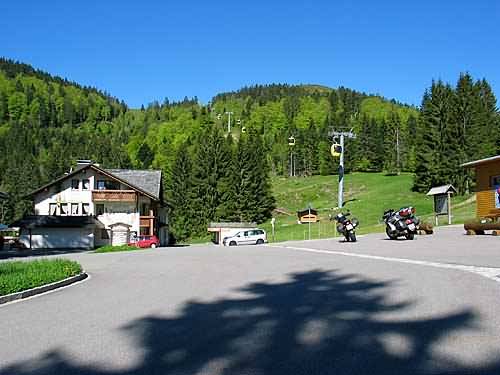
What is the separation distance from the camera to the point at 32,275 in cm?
1275

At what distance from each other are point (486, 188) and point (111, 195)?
3512 centimetres

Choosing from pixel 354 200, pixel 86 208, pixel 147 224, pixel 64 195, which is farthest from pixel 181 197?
pixel 354 200

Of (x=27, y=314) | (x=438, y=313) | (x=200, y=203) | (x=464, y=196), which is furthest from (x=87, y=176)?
(x=438, y=313)

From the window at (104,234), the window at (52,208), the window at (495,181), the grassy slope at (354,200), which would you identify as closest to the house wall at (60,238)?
the window at (104,234)

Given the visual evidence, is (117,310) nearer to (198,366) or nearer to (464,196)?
(198,366)

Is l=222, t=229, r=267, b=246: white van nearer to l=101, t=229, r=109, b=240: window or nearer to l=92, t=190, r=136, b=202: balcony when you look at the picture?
l=92, t=190, r=136, b=202: balcony

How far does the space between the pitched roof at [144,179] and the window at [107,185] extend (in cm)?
304

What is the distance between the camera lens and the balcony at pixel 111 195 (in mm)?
55094

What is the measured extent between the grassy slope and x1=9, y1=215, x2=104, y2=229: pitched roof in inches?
737

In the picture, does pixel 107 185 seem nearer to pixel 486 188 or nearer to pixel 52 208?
pixel 52 208

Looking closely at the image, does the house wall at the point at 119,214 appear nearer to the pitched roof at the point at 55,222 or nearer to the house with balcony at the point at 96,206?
the house with balcony at the point at 96,206

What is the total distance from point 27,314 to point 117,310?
1530 millimetres

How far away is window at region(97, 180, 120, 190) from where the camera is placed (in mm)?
56438

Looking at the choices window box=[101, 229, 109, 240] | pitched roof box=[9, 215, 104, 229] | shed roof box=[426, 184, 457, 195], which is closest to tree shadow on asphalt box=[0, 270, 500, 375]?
shed roof box=[426, 184, 457, 195]
